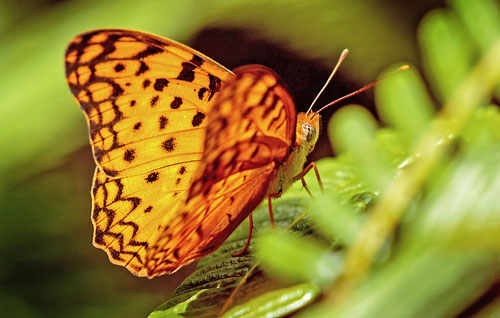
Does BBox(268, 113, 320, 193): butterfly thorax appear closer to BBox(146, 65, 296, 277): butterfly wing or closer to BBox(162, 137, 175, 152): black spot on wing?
BBox(146, 65, 296, 277): butterfly wing

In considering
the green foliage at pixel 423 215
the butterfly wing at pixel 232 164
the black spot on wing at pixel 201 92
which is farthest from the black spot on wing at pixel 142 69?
the green foliage at pixel 423 215

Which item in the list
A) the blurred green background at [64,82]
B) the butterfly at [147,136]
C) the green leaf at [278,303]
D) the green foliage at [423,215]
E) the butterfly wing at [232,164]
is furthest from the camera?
the blurred green background at [64,82]

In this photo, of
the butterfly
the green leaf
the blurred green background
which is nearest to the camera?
the green leaf

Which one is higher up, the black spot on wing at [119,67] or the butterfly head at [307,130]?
the black spot on wing at [119,67]

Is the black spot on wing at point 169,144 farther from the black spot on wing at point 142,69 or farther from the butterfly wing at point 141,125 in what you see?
the black spot on wing at point 142,69

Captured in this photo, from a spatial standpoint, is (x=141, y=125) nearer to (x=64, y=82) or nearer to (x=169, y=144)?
(x=169, y=144)

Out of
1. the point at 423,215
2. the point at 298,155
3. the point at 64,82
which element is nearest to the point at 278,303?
the point at 423,215

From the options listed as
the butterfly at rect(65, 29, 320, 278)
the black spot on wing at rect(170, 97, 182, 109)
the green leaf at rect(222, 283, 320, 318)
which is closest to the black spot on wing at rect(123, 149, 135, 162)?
the butterfly at rect(65, 29, 320, 278)
